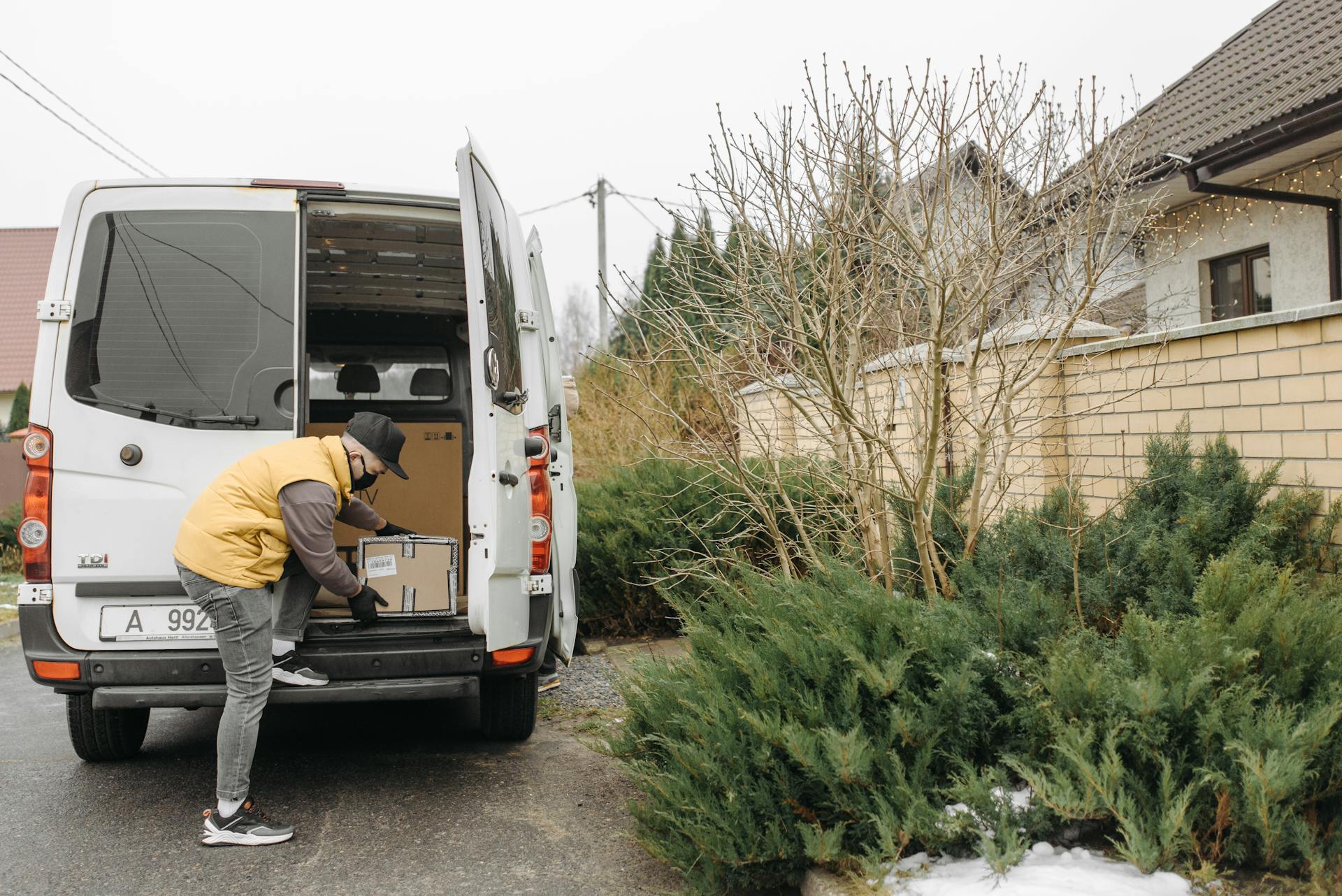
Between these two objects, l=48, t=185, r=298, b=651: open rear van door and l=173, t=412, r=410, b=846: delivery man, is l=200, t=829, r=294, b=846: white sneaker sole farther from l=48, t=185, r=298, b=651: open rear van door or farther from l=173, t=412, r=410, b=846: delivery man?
l=48, t=185, r=298, b=651: open rear van door

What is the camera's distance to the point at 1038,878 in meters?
2.75

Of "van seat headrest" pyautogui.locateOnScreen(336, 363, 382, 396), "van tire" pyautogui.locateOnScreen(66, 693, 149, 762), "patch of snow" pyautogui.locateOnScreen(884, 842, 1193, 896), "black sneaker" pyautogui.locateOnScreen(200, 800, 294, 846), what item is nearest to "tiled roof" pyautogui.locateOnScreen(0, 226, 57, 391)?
"van seat headrest" pyautogui.locateOnScreen(336, 363, 382, 396)

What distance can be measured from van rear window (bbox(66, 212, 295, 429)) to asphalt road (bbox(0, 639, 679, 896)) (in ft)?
5.13

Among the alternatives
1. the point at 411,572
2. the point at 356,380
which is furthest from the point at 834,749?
the point at 356,380

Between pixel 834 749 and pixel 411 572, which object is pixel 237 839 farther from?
pixel 834 749

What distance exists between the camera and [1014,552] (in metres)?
4.61

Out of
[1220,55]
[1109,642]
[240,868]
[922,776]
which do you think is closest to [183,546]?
[240,868]

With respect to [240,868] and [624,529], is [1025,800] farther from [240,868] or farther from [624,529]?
[624,529]

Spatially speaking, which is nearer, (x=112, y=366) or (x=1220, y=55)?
(x=112, y=366)

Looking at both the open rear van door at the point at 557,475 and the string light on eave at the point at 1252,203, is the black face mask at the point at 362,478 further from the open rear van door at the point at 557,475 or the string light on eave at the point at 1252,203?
the string light on eave at the point at 1252,203

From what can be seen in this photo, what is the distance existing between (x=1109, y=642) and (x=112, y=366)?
12.9 ft

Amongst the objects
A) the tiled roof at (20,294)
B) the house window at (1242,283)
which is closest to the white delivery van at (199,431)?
the house window at (1242,283)

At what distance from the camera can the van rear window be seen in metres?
4.14

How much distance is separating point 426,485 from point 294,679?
236 centimetres
